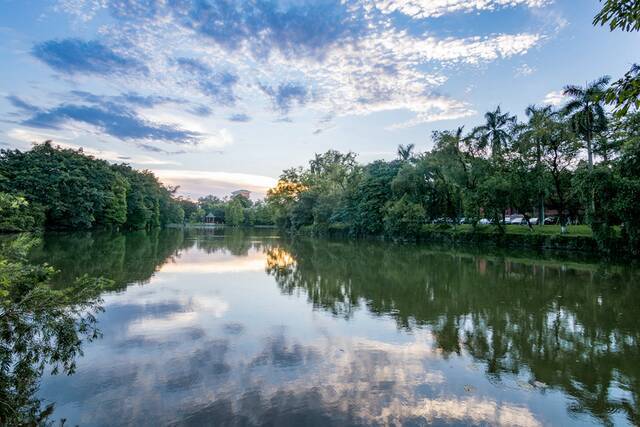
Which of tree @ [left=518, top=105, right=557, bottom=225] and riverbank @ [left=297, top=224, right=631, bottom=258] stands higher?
tree @ [left=518, top=105, right=557, bottom=225]

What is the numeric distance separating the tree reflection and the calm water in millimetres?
43

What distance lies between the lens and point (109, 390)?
5.35 m

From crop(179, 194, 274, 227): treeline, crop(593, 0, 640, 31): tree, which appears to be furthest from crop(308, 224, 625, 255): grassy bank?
crop(179, 194, 274, 227): treeline

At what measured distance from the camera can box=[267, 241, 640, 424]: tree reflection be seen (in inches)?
236

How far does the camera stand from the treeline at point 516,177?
22.2m

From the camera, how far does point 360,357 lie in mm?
6793

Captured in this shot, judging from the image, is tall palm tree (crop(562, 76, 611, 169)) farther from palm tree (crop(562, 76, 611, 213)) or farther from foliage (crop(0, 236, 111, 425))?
foliage (crop(0, 236, 111, 425))

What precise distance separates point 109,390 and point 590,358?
297 inches

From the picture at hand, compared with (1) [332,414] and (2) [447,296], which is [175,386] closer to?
(1) [332,414]

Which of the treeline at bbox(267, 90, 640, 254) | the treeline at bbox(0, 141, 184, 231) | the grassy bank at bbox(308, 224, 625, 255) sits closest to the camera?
the treeline at bbox(267, 90, 640, 254)

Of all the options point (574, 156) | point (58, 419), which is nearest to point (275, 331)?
point (58, 419)

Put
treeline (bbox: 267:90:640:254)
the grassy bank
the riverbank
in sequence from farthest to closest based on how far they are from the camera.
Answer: the grassy bank
the riverbank
treeline (bbox: 267:90:640:254)

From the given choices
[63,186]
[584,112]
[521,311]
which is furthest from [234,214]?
[521,311]

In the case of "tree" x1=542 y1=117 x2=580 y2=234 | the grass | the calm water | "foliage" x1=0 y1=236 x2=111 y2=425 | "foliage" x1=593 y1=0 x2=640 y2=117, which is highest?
"tree" x1=542 y1=117 x2=580 y2=234
